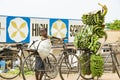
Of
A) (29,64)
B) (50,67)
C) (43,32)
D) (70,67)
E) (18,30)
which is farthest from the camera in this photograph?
(18,30)

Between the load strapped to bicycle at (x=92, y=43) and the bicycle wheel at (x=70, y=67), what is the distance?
0.14 m

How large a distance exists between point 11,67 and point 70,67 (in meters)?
1.79

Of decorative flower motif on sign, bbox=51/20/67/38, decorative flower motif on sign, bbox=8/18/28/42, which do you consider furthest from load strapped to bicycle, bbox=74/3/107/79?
decorative flower motif on sign, bbox=51/20/67/38

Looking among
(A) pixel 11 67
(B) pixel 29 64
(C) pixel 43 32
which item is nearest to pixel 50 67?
(B) pixel 29 64

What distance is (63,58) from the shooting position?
8.62m

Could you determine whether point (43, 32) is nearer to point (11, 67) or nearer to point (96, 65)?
point (96, 65)

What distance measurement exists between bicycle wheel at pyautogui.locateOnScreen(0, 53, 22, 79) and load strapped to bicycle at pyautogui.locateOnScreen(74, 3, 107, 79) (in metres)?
1.28

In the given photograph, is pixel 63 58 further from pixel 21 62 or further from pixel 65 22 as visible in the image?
pixel 65 22

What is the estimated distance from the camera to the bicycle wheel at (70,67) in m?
8.79

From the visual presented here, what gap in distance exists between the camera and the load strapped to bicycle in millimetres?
8898

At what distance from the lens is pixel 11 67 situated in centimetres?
1015

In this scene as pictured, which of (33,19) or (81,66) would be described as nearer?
(81,66)

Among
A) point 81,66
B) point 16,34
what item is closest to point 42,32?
point 81,66

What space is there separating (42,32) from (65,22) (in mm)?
3735
